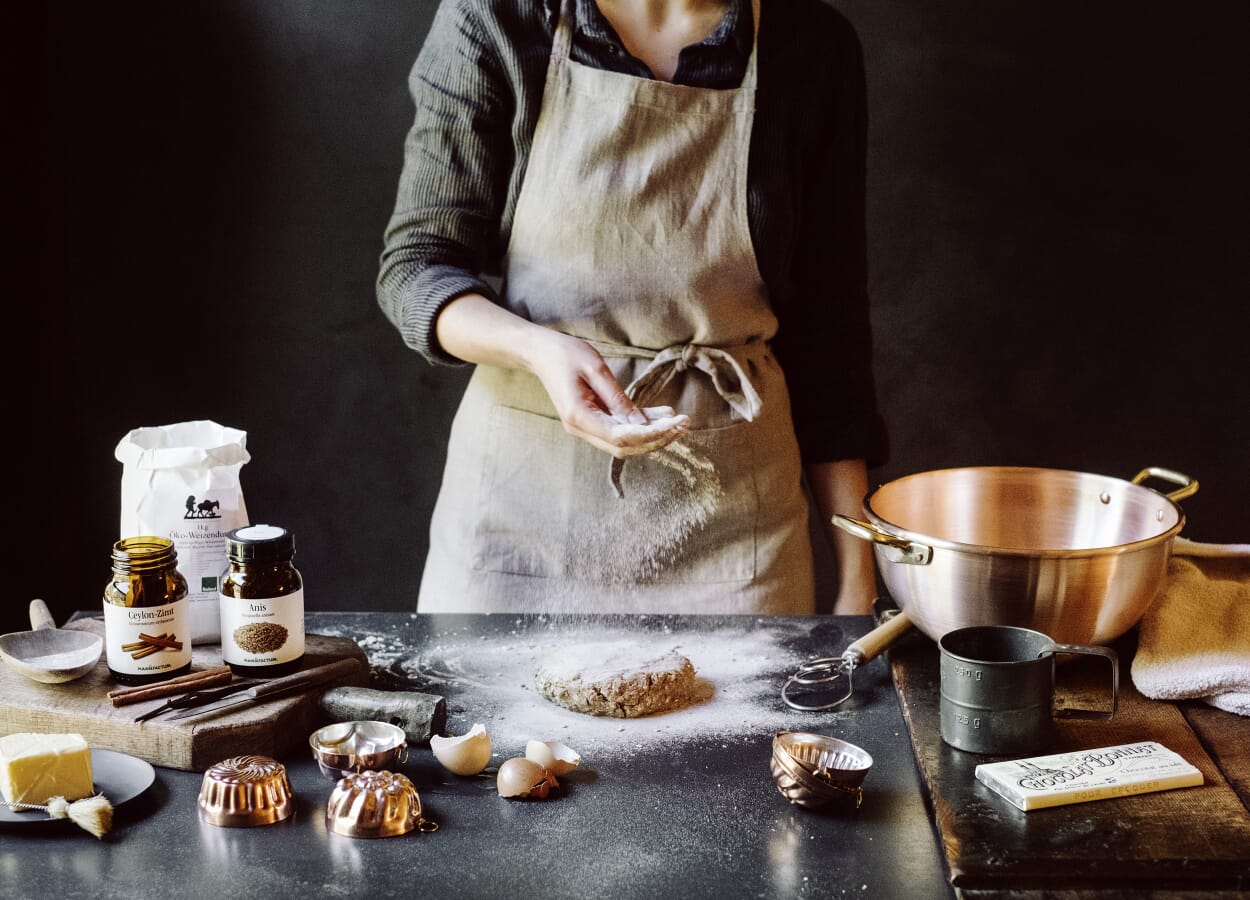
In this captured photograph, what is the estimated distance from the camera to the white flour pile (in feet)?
3.79

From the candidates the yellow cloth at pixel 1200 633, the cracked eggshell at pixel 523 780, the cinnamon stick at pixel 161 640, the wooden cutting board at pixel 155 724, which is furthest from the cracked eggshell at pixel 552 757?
the yellow cloth at pixel 1200 633

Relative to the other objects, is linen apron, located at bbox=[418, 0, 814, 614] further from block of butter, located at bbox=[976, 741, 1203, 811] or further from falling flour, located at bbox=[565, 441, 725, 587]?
block of butter, located at bbox=[976, 741, 1203, 811]

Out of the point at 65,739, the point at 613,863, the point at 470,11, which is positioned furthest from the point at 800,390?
the point at 65,739

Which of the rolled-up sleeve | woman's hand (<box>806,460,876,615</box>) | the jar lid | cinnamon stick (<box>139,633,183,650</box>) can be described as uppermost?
the rolled-up sleeve

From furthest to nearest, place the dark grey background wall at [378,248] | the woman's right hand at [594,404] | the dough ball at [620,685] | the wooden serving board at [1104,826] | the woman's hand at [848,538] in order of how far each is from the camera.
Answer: the dark grey background wall at [378,248]
the woman's hand at [848,538]
the woman's right hand at [594,404]
the dough ball at [620,685]
the wooden serving board at [1104,826]

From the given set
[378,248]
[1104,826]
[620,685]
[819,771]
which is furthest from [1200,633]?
[378,248]

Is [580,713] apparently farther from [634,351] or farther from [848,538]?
[848,538]

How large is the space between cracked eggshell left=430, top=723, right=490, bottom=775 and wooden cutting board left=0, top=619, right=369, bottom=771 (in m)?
0.14

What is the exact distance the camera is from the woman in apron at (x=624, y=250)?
1668 mm

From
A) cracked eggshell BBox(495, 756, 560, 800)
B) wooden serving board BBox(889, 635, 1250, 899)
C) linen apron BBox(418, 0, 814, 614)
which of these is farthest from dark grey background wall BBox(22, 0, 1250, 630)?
cracked eggshell BBox(495, 756, 560, 800)

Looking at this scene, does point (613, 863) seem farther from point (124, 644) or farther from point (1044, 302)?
point (1044, 302)

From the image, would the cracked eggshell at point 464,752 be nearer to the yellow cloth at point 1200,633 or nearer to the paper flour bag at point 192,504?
the paper flour bag at point 192,504

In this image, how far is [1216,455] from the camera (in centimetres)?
260

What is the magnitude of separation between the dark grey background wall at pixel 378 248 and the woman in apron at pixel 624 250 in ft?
2.74
